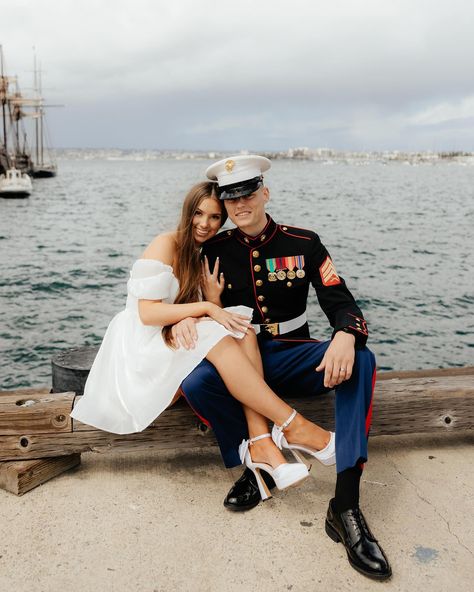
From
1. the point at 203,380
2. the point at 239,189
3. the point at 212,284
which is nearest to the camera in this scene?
the point at 203,380

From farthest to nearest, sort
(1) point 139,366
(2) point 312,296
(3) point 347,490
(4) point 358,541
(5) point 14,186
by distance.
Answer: (5) point 14,186 < (2) point 312,296 < (1) point 139,366 < (3) point 347,490 < (4) point 358,541

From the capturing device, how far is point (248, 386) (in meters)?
2.72

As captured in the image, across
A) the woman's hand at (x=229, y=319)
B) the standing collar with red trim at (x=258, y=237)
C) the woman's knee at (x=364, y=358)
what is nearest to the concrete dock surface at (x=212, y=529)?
the woman's knee at (x=364, y=358)

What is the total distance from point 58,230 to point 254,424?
3046 centimetres

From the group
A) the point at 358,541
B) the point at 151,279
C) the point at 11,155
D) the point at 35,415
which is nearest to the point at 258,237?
the point at 151,279

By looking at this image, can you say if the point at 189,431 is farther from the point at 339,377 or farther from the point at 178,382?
the point at 339,377

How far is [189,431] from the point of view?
3068mm

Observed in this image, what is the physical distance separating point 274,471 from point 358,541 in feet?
1.54

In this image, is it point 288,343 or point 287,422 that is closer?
point 287,422

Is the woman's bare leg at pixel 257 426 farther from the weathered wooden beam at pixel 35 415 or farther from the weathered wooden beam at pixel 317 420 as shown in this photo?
the weathered wooden beam at pixel 35 415

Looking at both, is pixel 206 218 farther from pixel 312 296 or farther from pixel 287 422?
pixel 312 296

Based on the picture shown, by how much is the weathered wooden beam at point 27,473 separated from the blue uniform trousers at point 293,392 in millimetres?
798

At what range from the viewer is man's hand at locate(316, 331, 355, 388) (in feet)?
8.71

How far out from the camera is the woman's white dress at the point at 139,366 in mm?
2834
